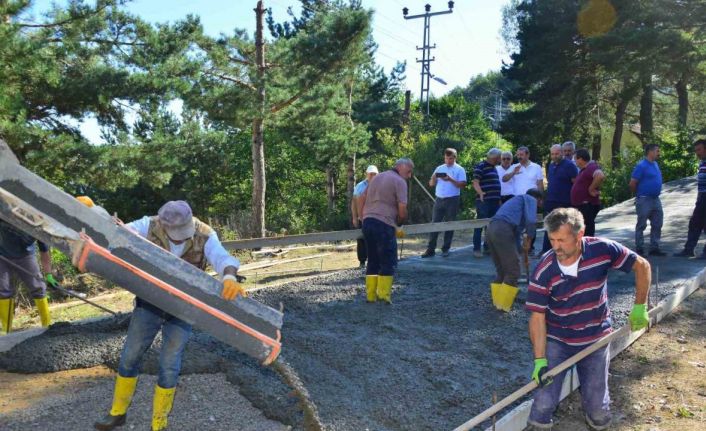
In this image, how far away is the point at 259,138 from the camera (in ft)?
57.3

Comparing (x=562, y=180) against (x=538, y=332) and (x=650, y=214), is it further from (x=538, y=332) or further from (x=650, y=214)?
(x=538, y=332)

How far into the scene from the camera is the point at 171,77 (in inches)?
464

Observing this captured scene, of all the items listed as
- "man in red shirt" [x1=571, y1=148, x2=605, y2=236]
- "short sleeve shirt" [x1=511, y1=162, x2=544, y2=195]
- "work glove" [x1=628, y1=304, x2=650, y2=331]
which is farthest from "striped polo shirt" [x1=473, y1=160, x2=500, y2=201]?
"work glove" [x1=628, y1=304, x2=650, y2=331]

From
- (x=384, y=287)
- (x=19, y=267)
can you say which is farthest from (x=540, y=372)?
(x=19, y=267)

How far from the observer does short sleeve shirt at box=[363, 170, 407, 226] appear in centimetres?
650

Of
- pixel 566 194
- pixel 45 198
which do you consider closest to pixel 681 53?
pixel 566 194

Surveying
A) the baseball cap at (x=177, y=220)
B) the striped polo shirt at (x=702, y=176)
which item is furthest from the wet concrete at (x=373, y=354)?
the striped polo shirt at (x=702, y=176)

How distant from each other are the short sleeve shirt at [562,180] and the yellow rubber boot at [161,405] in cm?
603

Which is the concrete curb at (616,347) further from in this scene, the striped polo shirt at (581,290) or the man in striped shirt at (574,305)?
the striped polo shirt at (581,290)

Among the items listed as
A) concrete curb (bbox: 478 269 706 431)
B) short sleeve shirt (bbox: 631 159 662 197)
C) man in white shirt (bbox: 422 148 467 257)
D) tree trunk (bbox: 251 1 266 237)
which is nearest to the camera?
concrete curb (bbox: 478 269 706 431)

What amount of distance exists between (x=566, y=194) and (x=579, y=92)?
70.2 feet

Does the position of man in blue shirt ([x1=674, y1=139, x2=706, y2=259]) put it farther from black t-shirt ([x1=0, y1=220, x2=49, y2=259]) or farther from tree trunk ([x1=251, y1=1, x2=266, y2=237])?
tree trunk ([x1=251, y1=1, x2=266, y2=237])

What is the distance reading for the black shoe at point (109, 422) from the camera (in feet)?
11.6

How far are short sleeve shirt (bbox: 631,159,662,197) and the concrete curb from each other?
127 centimetres
